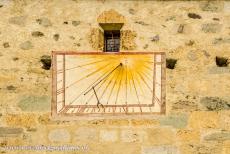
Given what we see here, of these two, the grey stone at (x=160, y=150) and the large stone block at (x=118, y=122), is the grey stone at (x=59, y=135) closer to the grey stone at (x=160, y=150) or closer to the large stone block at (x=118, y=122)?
the large stone block at (x=118, y=122)

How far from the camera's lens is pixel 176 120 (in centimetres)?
561

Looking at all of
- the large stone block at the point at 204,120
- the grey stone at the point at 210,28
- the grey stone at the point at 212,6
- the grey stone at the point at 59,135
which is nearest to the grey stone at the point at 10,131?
the grey stone at the point at 59,135

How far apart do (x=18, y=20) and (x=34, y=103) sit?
0.96m

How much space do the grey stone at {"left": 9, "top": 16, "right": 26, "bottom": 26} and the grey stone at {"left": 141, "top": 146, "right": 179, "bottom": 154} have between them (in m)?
1.94

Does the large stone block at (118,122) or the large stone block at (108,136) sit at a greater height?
the large stone block at (118,122)

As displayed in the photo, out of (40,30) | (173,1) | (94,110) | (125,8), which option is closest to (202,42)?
(173,1)

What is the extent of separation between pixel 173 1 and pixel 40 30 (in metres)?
1.53

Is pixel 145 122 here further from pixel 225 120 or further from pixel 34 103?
pixel 34 103

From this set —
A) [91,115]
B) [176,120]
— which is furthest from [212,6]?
[91,115]

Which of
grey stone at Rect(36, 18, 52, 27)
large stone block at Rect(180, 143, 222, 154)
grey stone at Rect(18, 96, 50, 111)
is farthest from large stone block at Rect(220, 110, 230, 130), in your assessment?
grey stone at Rect(36, 18, 52, 27)

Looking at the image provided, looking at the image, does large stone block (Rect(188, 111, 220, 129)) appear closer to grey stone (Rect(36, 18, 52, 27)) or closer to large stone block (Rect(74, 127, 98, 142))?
large stone block (Rect(74, 127, 98, 142))

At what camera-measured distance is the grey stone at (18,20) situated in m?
5.79

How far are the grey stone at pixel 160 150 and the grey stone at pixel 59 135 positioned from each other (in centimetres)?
83

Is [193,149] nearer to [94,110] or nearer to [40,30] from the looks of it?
[94,110]
